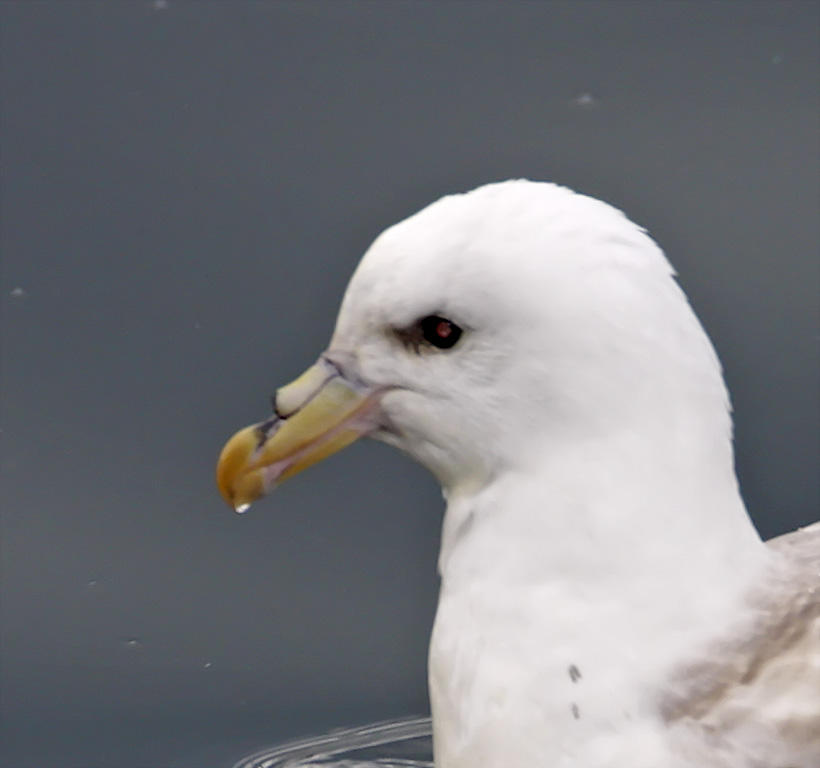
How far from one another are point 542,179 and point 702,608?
1.88m

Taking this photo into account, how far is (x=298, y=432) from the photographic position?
10.4 ft

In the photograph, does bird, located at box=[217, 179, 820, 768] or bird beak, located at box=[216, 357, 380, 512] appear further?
bird beak, located at box=[216, 357, 380, 512]

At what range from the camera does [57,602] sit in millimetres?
4289

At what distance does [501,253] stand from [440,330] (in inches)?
5.7

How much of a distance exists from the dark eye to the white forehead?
0.02 m

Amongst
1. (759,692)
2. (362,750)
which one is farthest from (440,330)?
(362,750)

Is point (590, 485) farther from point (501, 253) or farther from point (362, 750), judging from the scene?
point (362, 750)

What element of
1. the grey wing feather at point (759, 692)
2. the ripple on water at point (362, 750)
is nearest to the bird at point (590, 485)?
the grey wing feather at point (759, 692)

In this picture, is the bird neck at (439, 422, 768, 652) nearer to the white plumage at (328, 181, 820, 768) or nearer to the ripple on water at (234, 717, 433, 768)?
the white plumage at (328, 181, 820, 768)

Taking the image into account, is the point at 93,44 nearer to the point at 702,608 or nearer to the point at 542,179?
the point at 542,179

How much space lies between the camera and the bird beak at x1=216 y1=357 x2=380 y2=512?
3.11 meters

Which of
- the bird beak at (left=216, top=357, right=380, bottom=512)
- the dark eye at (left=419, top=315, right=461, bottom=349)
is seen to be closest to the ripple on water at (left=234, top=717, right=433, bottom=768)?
the bird beak at (left=216, top=357, right=380, bottom=512)

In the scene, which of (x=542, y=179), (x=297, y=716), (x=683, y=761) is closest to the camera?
(x=683, y=761)

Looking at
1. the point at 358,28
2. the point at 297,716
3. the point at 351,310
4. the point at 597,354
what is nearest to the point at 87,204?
the point at 358,28
